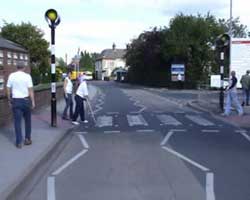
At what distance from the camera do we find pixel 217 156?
11023mm

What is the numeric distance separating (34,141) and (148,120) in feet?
24.0

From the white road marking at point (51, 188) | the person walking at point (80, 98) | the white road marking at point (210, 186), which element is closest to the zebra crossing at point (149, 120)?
the person walking at point (80, 98)

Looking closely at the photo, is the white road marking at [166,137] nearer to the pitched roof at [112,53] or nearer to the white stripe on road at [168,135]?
the white stripe on road at [168,135]

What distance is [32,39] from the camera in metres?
67.8

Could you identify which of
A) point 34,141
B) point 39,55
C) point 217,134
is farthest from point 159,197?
point 39,55

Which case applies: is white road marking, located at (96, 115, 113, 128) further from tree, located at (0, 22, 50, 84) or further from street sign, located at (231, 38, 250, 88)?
tree, located at (0, 22, 50, 84)

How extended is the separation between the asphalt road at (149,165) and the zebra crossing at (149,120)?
97 centimetres

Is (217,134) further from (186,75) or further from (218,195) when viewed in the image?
(186,75)

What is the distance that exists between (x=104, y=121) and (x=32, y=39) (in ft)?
166

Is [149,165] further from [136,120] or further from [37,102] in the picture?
[37,102]

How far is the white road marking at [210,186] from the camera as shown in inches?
Answer: 293

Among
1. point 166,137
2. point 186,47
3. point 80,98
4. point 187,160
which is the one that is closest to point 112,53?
point 186,47

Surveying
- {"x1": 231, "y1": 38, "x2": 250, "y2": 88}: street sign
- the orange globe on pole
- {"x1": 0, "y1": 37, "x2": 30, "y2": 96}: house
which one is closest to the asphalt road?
the orange globe on pole

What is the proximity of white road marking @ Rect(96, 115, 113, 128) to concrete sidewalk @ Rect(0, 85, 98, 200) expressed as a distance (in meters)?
1.09
